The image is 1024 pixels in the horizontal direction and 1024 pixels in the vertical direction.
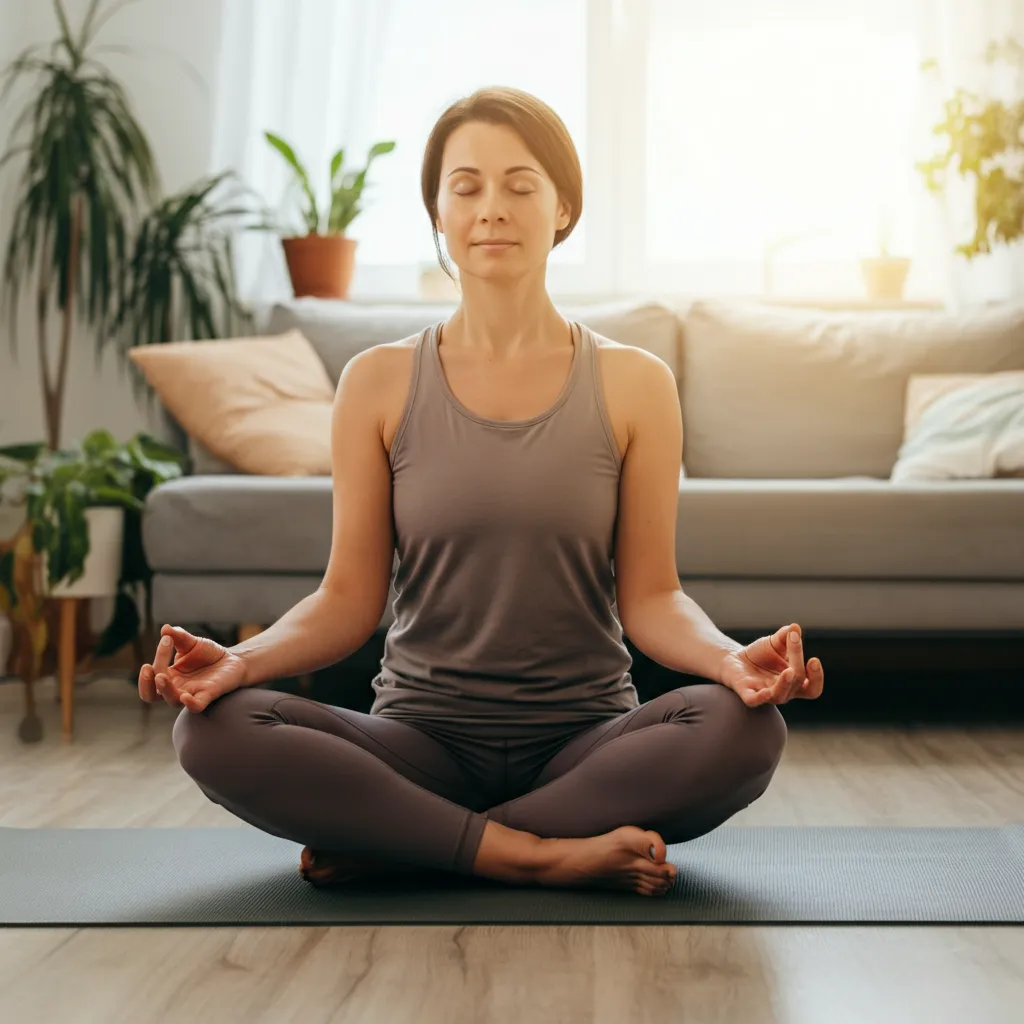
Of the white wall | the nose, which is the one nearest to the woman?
the nose

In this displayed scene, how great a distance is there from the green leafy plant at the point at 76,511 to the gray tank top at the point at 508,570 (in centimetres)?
123

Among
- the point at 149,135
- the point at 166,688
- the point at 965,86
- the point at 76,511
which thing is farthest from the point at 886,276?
the point at 166,688

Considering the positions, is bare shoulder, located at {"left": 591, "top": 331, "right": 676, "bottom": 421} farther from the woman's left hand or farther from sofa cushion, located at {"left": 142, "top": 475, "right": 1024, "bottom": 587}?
sofa cushion, located at {"left": 142, "top": 475, "right": 1024, "bottom": 587}

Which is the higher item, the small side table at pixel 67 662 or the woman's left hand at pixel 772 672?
the woman's left hand at pixel 772 672

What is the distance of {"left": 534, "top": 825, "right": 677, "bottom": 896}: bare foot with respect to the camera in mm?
1544

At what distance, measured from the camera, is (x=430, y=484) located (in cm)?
169

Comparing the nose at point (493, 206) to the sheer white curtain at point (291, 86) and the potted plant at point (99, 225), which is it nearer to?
the potted plant at point (99, 225)

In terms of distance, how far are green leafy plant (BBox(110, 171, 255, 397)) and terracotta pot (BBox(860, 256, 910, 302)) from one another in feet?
5.57

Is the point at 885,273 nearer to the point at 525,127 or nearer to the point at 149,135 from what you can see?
the point at 149,135

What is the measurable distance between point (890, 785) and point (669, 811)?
84cm

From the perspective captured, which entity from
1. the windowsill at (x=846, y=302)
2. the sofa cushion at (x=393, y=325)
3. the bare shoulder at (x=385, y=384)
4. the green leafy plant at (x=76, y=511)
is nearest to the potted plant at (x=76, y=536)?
the green leafy plant at (x=76, y=511)

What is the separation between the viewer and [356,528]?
5.71ft

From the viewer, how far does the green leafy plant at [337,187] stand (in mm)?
3783

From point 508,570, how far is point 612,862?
1.17 feet
